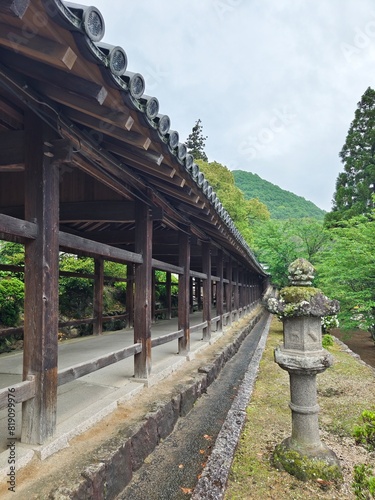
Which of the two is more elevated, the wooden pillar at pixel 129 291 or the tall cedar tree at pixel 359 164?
the tall cedar tree at pixel 359 164

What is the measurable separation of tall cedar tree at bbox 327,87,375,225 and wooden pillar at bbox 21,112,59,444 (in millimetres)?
25026

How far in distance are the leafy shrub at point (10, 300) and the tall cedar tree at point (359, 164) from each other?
2224cm

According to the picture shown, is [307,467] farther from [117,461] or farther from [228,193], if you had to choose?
[228,193]

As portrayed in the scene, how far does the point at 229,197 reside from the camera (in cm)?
3084

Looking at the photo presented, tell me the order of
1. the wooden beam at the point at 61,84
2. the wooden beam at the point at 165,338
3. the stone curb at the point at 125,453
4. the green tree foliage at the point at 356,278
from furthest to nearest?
the green tree foliage at the point at 356,278, the wooden beam at the point at 165,338, the stone curb at the point at 125,453, the wooden beam at the point at 61,84

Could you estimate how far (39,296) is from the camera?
10.7 feet

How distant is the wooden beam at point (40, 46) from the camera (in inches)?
80.7

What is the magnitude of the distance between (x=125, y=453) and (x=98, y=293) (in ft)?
23.1

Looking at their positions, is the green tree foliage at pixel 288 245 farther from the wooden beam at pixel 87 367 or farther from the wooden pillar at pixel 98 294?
the wooden beam at pixel 87 367

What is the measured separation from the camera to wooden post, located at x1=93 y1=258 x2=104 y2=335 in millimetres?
10172

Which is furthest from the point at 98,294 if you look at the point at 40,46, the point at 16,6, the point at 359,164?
the point at 359,164

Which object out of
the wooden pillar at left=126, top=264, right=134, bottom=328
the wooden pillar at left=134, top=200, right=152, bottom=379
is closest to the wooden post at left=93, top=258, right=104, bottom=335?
the wooden pillar at left=126, top=264, right=134, bottom=328

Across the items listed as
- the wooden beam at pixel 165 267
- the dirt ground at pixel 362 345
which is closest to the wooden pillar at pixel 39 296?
the wooden beam at pixel 165 267

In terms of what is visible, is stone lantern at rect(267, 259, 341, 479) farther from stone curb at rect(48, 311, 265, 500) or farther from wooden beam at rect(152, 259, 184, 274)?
wooden beam at rect(152, 259, 184, 274)
